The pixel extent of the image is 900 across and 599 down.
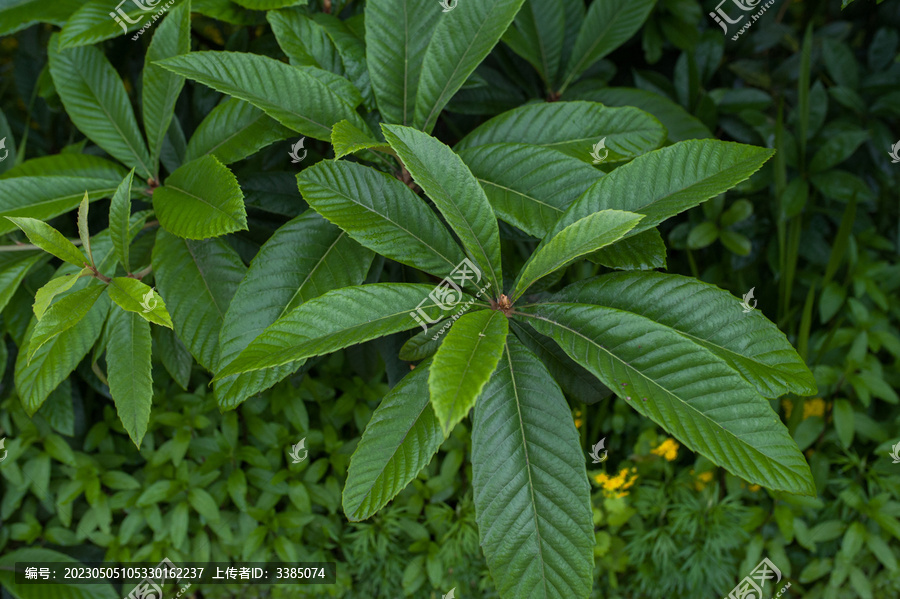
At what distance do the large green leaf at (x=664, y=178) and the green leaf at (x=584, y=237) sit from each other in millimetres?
89

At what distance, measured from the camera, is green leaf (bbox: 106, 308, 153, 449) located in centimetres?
99

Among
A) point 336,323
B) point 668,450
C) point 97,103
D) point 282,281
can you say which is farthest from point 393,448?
point 668,450

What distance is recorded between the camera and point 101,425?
1884 mm

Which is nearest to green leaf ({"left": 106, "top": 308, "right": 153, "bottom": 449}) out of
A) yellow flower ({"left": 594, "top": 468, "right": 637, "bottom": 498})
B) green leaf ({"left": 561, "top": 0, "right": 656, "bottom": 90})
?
green leaf ({"left": 561, "top": 0, "right": 656, "bottom": 90})

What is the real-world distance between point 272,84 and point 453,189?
1.31ft

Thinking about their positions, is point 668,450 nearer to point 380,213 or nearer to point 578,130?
Answer: point 578,130

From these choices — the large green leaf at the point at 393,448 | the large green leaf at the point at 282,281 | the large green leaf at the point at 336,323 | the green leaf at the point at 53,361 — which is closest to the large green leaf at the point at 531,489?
the large green leaf at the point at 393,448

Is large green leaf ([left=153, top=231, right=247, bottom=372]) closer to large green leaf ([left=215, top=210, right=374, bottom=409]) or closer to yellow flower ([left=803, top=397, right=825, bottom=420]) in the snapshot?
large green leaf ([left=215, top=210, right=374, bottom=409])

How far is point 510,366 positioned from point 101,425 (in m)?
1.65

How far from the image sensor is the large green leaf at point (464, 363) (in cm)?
61

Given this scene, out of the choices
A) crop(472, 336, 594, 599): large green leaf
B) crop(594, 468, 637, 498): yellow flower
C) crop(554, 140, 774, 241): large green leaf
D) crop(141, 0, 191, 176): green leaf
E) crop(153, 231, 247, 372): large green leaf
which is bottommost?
crop(594, 468, 637, 498): yellow flower

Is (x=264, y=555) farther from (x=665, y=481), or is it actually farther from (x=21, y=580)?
(x=665, y=481)

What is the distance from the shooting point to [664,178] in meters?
0.86

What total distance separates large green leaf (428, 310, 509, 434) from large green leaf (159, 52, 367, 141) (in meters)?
0.46
